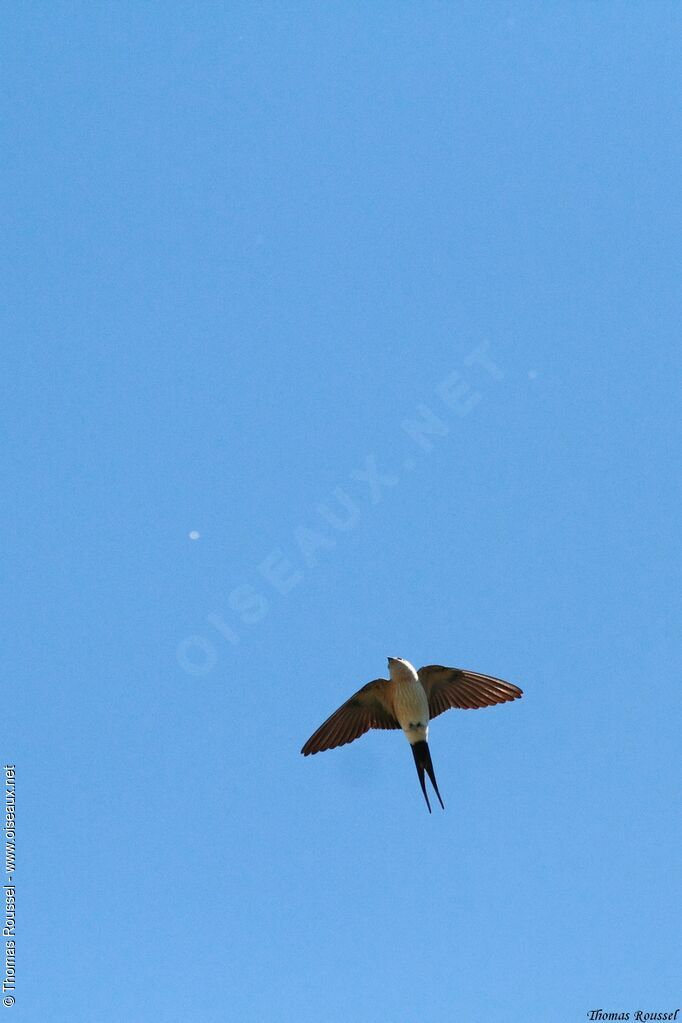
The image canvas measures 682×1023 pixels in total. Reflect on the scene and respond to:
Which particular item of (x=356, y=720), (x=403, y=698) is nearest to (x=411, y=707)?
(x=403, y=698)

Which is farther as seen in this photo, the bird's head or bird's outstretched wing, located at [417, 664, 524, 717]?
bird's outstretched wing, located at [417, 664, 524, 717]

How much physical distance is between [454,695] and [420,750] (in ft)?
2.59

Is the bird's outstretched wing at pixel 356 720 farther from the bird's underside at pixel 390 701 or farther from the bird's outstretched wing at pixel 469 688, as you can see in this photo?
the bird's outstretched wing at pixel 469 688

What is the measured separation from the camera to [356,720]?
41.2ft

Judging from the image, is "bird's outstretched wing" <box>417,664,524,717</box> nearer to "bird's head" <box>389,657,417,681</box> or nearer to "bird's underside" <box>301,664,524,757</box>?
"bird's underside" <box>301,664,524,757</box>

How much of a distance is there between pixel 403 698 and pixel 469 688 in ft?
2.57

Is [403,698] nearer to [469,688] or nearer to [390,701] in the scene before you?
[390,701]

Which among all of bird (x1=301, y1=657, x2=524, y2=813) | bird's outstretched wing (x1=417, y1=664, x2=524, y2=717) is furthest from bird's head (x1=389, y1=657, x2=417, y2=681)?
bird's outstretched wing (x1=417, y1=664, x2=524, y2=717)

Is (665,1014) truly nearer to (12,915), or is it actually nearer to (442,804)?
(442,804)

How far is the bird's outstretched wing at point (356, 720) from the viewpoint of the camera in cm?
1241

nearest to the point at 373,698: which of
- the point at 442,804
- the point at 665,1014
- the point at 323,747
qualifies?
the point at 323,747

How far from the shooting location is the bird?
40.2 feet

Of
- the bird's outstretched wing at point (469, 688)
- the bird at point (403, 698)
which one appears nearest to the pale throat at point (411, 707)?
the bird at point (403, 698)

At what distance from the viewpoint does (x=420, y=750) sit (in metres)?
12.1
